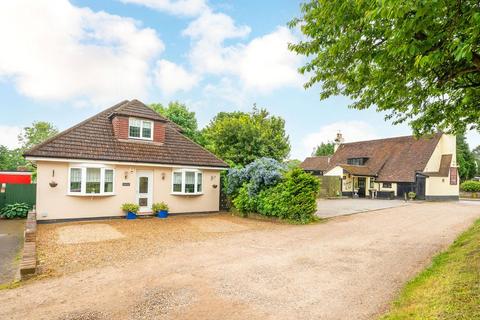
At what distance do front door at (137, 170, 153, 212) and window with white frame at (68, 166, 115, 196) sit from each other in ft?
4.43

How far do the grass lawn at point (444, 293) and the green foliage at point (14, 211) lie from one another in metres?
17.4

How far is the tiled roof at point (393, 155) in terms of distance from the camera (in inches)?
1119

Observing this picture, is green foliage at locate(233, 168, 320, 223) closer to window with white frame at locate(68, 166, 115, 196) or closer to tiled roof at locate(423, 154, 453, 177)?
window with white frame at locate(68, 166, 115, 196)

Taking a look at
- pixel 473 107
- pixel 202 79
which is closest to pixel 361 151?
pixel 202 79

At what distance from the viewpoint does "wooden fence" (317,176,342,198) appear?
2930cm

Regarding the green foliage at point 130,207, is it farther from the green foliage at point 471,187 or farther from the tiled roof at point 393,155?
the green foliage at point 471,187

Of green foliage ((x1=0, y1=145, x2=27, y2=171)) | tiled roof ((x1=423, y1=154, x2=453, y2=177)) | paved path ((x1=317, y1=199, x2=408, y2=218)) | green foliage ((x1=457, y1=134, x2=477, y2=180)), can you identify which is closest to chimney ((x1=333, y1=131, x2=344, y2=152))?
tiled roof ((x1=423, y1=154, x2=453, y2=177))

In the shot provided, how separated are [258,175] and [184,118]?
1183cm

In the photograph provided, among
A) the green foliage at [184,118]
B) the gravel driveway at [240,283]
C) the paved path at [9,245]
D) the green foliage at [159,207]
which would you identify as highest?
Result: the green foliage at [184,118]

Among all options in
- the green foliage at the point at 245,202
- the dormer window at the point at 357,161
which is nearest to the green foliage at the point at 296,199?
the green foliage at the point at 245,202

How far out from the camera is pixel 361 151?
35.3m

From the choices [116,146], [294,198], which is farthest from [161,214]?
[294,198]

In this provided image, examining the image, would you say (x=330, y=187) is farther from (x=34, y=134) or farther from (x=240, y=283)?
(x=34, y=134)

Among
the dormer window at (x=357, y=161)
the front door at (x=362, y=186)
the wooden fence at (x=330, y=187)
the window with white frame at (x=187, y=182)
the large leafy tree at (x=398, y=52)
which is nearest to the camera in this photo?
the large leafy tree at (x=398, y=52)
